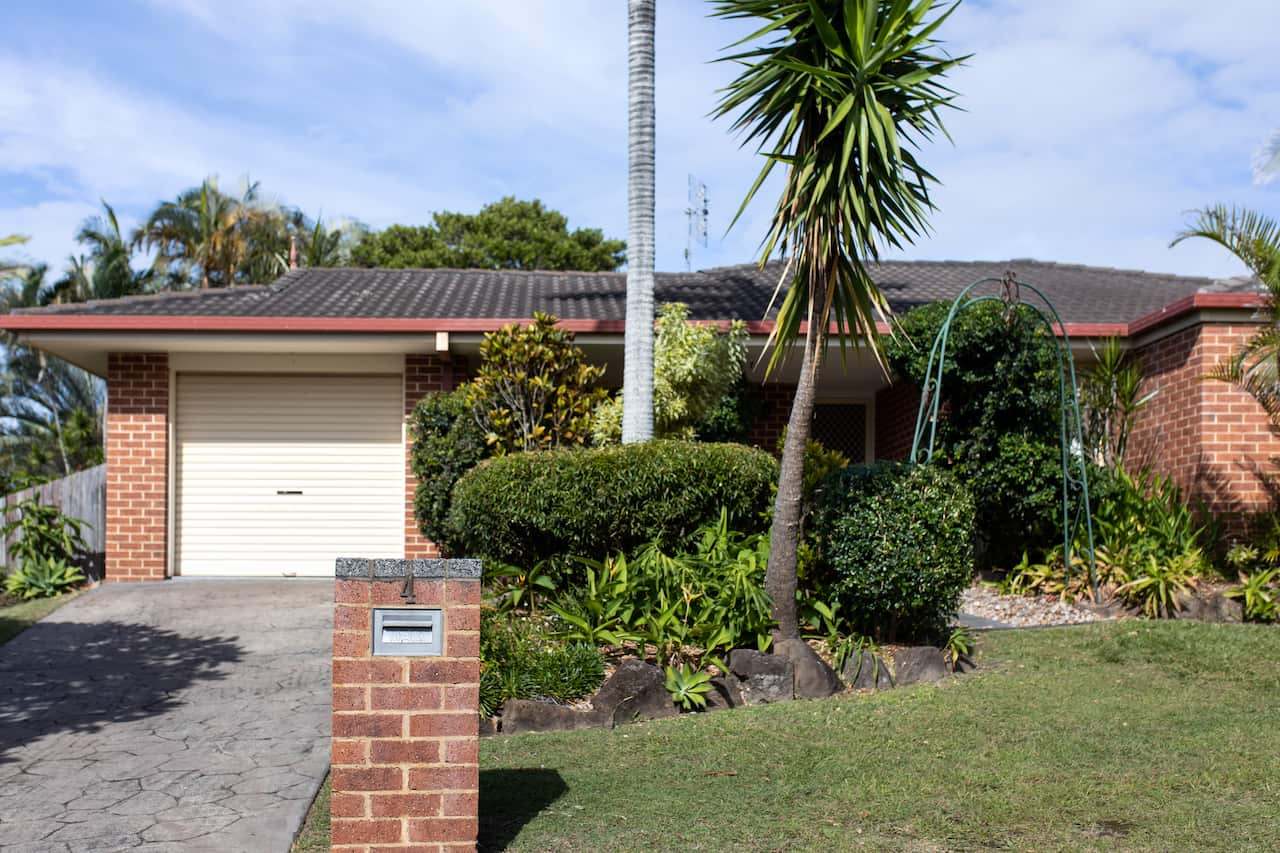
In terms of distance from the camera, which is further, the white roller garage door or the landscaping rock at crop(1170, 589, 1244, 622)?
the white roller garage door

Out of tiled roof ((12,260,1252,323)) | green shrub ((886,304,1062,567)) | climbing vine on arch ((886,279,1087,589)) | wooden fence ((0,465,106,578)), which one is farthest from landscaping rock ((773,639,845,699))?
wooden fence ((0,465,106,578))

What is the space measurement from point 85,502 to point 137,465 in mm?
790

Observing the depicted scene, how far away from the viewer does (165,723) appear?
23.4 feet

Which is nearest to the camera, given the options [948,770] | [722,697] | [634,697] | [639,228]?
[948,770]

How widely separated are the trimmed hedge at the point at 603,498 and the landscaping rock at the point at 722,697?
1567 millimetres

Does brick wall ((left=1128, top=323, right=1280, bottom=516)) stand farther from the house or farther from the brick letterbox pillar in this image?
the brick letterbox pillar

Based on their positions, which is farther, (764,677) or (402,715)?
(764,677)

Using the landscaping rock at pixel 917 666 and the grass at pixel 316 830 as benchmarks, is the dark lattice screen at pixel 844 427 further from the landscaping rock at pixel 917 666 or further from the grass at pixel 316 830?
the grass at pixel 316 830

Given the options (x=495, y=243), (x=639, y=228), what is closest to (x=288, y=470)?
(x=639, y=228)

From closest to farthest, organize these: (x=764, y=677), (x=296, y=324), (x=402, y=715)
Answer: (x=402, y=715) → (x=764, y=677) → (x=296, y=324)

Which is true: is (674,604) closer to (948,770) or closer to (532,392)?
(948,770)

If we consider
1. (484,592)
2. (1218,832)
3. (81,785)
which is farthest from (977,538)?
(81,785)

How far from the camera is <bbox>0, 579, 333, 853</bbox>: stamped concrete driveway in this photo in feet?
17.3

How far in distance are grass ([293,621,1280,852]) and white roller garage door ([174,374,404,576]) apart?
7.21 metres
